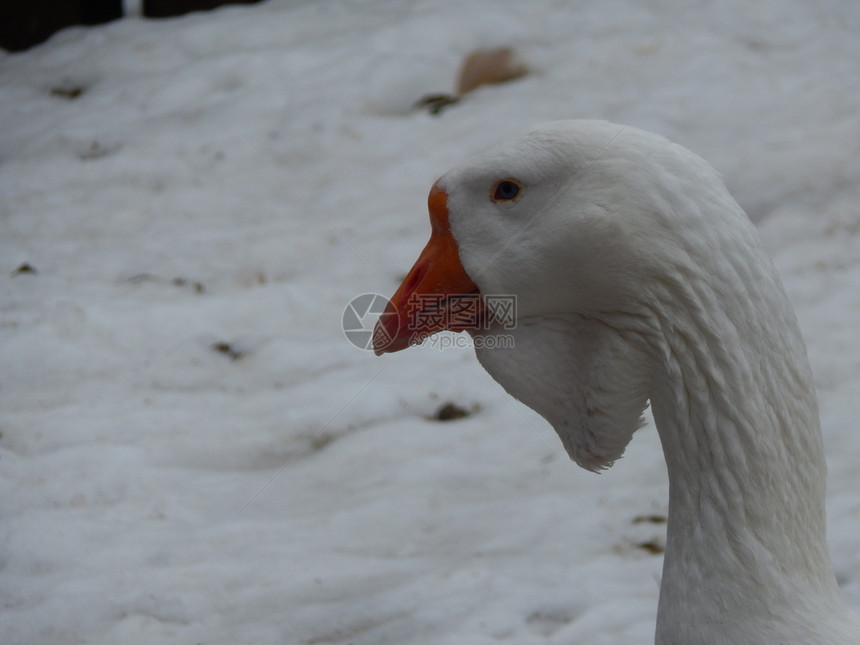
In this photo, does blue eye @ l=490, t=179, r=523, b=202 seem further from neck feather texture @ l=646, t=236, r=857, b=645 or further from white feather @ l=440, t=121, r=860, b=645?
neck feather texture @ l=646, t=236, r=857, b=645

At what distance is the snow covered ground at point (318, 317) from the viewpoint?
3.22 metres

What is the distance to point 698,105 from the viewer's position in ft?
18.2

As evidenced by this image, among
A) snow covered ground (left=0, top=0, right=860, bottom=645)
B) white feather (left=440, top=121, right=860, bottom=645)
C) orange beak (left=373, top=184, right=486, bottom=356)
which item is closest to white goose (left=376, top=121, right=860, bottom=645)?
white feather (left=440, top=121, right=860, bottom=645)

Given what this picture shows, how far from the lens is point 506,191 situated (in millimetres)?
2023

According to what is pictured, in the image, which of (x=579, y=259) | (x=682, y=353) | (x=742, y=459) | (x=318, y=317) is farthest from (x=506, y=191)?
(x=318, y=317)

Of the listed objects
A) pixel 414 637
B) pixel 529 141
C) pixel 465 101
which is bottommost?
pixel 414 637

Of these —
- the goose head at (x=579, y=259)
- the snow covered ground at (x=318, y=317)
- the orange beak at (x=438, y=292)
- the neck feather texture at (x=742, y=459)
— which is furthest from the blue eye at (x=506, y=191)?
the snow covered ground at (x=318, y=317)

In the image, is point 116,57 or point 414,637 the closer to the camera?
point 414,637

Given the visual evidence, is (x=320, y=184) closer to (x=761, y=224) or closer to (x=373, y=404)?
(x=373, y=404)

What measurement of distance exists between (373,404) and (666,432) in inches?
87.1

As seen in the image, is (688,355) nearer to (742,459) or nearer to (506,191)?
(742,459)

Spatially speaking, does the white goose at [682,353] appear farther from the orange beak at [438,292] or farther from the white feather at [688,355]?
the orange beak at [438,292]

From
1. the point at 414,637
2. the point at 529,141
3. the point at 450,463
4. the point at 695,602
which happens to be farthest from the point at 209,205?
the point at 695,602

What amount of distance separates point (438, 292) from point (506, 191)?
29cm
